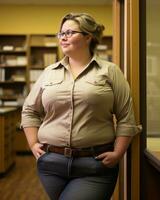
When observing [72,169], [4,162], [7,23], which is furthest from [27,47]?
[72,169]

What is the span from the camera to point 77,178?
63.4 inches

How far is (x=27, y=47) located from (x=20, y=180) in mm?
2976

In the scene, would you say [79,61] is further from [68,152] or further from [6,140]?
[6,140]

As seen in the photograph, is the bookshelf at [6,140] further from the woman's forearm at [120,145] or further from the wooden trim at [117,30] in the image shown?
the woman's forearm at [120,145]

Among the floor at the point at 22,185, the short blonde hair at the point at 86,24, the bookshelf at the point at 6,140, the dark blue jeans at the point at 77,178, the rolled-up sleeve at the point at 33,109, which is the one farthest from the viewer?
the bookshelf at the point at 6,140

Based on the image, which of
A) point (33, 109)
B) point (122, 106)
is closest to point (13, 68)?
point (33, 109)

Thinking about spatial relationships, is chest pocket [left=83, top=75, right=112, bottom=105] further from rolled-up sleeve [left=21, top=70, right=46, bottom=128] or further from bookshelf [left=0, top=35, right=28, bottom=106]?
bookshelf [left=0, top=35, right=28, bottom=106]

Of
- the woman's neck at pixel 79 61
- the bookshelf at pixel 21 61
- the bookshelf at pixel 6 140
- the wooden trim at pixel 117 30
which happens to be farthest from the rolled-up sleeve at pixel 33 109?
the bookshelf at pixel 21 61

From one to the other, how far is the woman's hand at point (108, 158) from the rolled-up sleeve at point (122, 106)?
112mm

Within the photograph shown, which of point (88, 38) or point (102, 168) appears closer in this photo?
point (102, 168)

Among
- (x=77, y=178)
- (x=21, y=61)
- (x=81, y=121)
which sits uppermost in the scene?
(x=21, y=61)

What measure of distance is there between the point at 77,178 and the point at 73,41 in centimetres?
67

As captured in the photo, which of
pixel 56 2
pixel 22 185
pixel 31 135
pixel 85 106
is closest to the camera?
pixel 85 106

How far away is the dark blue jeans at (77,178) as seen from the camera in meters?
1.57
